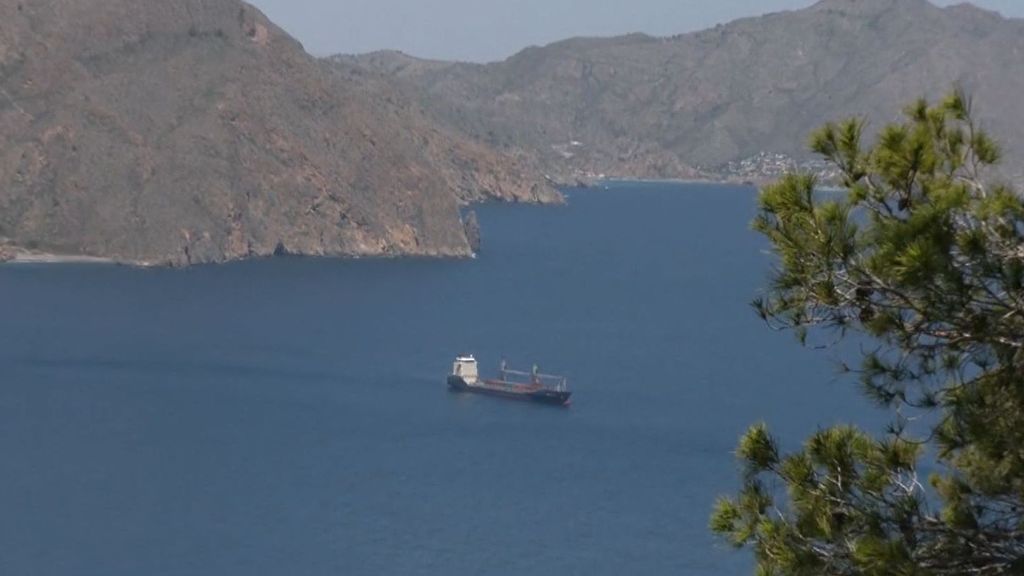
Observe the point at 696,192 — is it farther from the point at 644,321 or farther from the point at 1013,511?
the point at 1013,511

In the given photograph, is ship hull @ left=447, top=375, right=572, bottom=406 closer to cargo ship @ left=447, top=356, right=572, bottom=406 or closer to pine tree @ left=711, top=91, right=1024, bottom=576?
cargo ship @ left=447, top=356, right=572, bottom=406

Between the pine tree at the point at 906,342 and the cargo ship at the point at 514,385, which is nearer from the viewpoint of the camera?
the pine tree at the point at 906,342

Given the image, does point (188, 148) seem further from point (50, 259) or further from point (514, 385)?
point (514, 385)

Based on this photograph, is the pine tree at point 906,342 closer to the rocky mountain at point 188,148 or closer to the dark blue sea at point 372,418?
the dark blue sea at point 372,418

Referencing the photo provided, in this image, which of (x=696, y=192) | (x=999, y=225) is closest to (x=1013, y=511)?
(x=999, y=225)

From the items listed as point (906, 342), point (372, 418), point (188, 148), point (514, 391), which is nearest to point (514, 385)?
point (514, 391)

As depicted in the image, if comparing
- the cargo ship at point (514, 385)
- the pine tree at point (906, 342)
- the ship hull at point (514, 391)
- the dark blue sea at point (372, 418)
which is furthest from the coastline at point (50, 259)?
the pine tree at point (906, 342)

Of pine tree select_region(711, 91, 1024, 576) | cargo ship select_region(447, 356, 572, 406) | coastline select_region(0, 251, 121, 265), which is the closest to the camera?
pine tree select_region(711, 91, 1024, 576)

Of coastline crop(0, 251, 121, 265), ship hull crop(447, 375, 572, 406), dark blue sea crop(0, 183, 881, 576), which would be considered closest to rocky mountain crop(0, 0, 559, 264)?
coastline crop(0, 251, 121, 265)
